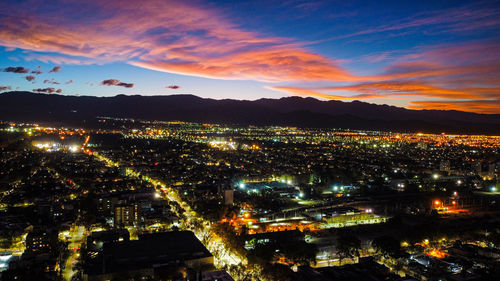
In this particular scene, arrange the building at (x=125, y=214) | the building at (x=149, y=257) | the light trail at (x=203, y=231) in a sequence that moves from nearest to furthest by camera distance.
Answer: the building at (x=149, y=257) → the light trail at (x=203, y=231) → the building at (x=125, y=214)

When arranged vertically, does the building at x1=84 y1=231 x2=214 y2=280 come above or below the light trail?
above

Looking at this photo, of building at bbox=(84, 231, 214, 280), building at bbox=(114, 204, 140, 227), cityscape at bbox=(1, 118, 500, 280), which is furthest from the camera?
building at bbox=(114, 204, 140, 227)

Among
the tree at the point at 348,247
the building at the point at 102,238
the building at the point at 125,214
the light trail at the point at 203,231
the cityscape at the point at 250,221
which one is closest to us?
the cityscape at the point at 250,221

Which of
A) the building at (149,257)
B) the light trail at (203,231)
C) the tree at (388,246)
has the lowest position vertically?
the light trail at (203,231)

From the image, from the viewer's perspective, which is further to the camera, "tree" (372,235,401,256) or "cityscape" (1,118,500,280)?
"tree" (372,235,401,256)

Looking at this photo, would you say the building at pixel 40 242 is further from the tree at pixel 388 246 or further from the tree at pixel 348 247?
the tree at pixel 388 246

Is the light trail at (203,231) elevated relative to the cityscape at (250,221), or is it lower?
lower

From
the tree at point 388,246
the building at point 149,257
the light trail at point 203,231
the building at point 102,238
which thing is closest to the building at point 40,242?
the building at point 102,238

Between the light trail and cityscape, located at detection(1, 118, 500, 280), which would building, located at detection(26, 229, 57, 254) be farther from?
the light trail

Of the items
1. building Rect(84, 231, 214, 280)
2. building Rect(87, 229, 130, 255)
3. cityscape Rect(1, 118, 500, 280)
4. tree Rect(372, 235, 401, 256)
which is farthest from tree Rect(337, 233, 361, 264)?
building Rect(87, 229, 130, 255)

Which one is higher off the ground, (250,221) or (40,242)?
(40,242)

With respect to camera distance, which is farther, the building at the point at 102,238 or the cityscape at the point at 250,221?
the building at the point at 102,238

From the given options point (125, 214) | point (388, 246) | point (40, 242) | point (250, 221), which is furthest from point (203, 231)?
point (388, 246)

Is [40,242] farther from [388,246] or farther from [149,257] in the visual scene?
[388,246]
